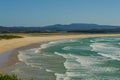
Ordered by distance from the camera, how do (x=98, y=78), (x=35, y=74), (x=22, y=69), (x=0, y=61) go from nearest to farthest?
(x=98, y=78) → (x=35, y=74) → (x=22, y=69) → (x=0, y=61)

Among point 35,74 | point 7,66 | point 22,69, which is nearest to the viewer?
point 35,74

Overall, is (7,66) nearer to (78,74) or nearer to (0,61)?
(0,61)

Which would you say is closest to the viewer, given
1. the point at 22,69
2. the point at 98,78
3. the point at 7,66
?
the point at 98,78

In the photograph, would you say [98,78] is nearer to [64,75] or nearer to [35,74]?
[64,75]

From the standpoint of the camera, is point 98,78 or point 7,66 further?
point 7,66

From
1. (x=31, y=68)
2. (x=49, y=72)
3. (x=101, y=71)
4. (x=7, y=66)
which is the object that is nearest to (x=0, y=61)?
(x=7, y=66)

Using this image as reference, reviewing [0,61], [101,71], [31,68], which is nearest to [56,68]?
[31,68]

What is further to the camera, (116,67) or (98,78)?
(116,67)

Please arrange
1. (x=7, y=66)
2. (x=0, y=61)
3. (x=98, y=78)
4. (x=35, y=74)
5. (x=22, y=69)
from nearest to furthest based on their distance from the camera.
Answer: (x=98, y=78) → (x=35, y=74) → (x=22, y=69) → (x=7, y=66) → (x=0, y=61)
